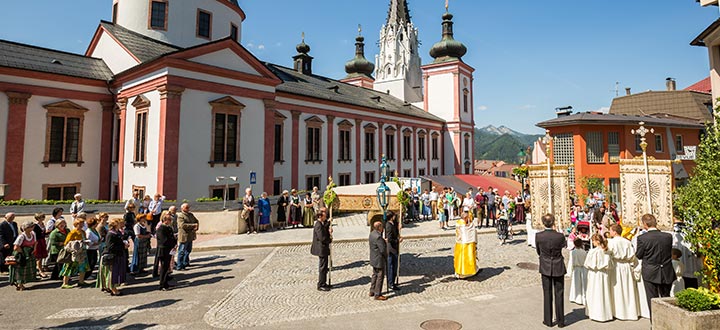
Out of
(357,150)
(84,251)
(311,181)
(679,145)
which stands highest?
(357,150)

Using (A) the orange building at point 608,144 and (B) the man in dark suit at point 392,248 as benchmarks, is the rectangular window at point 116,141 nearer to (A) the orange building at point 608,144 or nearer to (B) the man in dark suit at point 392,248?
(B) the man in dark suit at point 392,248

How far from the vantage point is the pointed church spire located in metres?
53.7

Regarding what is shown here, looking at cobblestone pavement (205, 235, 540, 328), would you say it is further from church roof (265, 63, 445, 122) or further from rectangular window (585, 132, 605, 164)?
church roof (265, 63, 445, 122)

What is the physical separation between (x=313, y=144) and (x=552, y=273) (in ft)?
76.4

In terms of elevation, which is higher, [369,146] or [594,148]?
[369,146]

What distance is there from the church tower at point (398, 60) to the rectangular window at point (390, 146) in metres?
15.4

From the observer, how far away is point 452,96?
4588 cm

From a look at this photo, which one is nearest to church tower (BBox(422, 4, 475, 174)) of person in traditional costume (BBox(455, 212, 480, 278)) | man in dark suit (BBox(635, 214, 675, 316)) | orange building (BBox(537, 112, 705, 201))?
orange building (BBox(537, 112, 705, 201))

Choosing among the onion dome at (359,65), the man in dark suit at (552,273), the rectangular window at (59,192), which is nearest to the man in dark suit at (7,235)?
the man in dark suit at (552,273)

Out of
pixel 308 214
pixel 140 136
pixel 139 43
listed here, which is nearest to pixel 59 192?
pixel 140 136

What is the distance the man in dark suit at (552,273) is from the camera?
20.7ft

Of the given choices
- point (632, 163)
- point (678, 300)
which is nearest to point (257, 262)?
point (678, 300)

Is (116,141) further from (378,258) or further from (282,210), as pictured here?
(378,258)

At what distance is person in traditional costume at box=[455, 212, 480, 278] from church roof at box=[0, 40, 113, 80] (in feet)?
70.4
